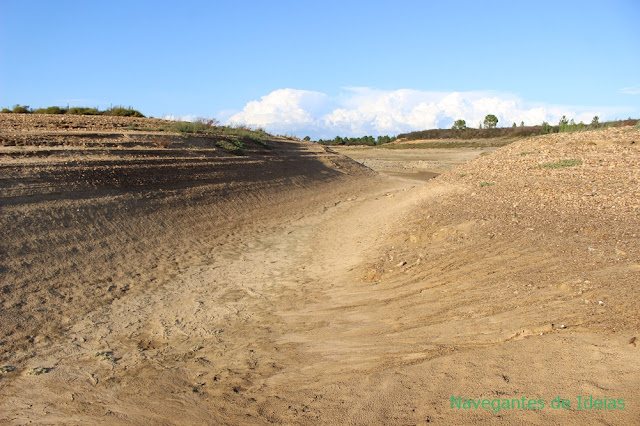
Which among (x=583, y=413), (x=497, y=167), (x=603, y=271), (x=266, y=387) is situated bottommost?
(x=266, y=387)

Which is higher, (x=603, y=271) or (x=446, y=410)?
(x=603, y=271)

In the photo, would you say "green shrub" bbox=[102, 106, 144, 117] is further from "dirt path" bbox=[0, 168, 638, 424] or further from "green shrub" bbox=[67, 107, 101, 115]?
"dirt path" bbox=[0, 168, 638, 424]

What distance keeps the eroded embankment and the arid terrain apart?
0.15ft

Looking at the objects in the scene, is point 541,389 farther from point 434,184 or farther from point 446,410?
point 434,184

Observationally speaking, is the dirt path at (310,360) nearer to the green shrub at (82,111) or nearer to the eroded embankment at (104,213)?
the eroded embankment at (104,213)

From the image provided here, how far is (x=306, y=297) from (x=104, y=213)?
5.04 m

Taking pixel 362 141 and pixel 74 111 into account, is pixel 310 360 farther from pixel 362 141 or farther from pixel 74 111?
pixel 362 141

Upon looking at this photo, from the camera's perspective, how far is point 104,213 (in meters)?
9.16

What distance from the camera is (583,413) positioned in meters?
3.21

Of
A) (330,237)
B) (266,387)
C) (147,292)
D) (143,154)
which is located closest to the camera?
(266,387)

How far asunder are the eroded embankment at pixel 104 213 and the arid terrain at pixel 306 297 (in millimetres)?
45

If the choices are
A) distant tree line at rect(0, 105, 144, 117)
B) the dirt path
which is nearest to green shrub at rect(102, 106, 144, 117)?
distant tree line at rect(0, 105, 144, 117)

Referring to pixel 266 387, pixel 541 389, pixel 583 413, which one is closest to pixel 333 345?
Answer: pixel 266 387

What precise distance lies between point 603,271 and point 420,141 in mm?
55882
